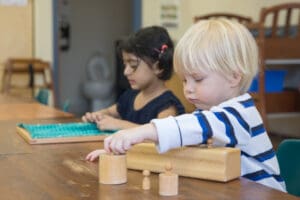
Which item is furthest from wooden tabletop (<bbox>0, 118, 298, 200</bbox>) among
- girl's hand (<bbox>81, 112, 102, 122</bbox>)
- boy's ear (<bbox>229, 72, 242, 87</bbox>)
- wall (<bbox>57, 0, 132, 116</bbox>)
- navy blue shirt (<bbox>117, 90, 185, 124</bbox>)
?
wall (<bbox>57, 0, 132, 116</bbox>)

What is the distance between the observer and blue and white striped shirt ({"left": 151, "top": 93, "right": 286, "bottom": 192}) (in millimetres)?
1111

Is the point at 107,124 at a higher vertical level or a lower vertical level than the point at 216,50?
lower

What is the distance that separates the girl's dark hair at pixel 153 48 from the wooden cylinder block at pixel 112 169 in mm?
1099

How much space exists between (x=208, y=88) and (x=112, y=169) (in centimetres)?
33

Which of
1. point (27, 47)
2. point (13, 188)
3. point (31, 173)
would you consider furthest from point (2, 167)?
point (27, 47)

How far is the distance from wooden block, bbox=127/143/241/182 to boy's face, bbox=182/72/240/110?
170 millimetres

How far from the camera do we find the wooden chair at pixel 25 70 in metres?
5.48

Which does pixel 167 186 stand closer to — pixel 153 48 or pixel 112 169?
pixel 112 169

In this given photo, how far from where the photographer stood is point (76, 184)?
1.04 meters

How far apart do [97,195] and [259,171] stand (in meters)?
0.42

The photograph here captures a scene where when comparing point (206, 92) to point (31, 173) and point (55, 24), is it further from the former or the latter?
point (55, 24)

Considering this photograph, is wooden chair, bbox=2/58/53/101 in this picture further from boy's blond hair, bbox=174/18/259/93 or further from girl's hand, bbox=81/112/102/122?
boy's blond hair, bbox=174/18/259/93

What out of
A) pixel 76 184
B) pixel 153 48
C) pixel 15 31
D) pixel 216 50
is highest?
pixel 216 50

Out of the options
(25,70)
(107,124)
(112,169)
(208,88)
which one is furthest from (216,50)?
(25,70)
